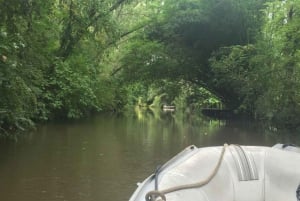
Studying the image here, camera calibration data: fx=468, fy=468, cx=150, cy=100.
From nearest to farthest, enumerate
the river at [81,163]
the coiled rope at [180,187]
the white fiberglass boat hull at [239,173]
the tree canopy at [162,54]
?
1. the coiled rope at [180,187]
2. the white fiberglass boat hull at [239,173]
3. the river at [81,163]
4. the tree canopy at [162,54]

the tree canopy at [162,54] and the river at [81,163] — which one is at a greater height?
the tree canopy at [162,54]

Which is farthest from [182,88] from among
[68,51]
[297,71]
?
[297,71]

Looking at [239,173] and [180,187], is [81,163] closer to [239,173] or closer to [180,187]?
[239,173]

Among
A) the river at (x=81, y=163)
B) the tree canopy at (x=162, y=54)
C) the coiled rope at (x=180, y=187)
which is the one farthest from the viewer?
the tree canopy at (x=162, y=54)

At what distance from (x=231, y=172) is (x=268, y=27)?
21.5 m

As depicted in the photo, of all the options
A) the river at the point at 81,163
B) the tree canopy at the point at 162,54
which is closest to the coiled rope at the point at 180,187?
the river at the point at 81,163

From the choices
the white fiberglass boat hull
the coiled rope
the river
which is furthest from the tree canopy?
the coiled rope

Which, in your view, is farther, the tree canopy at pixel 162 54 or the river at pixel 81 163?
the tree canopy at pixel 162 54

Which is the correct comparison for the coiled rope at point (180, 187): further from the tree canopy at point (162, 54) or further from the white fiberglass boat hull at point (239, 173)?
the tree canopy at point (162, 54)

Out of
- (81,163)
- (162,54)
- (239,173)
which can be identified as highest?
(162,54)

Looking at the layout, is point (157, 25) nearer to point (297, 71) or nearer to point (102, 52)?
point (102, 52)

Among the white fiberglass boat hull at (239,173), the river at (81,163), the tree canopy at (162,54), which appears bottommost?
the river at (81,163)

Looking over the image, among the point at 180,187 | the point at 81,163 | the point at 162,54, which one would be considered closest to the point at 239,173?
the point at 180,187

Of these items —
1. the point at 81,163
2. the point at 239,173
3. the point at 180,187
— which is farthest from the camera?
the point at 81,163
